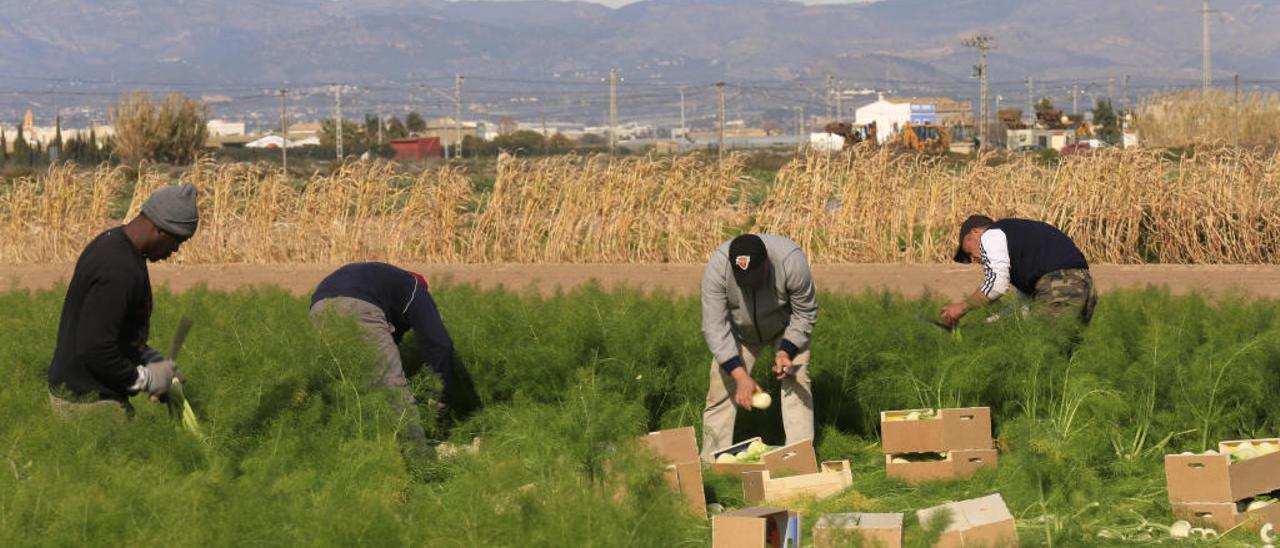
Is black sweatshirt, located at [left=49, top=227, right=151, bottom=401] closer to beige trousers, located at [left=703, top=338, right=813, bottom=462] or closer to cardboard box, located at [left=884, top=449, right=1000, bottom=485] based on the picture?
beige trousers, located at [left=703, top=338, right=813, bottom=462]

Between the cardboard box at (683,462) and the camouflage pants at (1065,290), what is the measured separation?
8.53ft

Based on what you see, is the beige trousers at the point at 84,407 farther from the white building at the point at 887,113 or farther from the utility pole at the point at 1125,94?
the white building at the point at 887,113

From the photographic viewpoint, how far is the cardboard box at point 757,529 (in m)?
6.18

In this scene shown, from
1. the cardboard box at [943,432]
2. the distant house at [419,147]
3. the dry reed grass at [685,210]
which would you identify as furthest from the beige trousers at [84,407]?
the distant house at [419,147]

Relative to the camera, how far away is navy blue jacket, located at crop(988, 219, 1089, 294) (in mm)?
9031

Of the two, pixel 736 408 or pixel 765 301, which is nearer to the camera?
pixel 765 301

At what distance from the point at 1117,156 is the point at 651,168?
5.31 metres

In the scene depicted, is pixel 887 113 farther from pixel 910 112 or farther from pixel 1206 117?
pixel 1206 117

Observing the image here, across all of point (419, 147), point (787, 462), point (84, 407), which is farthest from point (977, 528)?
point (419, 147)

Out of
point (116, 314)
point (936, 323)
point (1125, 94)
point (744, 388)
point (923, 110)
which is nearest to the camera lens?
point (116, 314)

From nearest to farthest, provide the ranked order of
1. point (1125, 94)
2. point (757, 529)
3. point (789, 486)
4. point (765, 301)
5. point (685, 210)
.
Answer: point (757, 529)
point (789, 486)
point (765, 301)
point (685, 210)
point (1125, 94)

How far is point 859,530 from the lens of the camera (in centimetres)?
603

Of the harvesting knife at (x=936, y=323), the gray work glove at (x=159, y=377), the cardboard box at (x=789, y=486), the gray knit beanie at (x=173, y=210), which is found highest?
the gray knit beanie at (x=173, y=210)

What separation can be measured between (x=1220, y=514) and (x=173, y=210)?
15.8 ft
